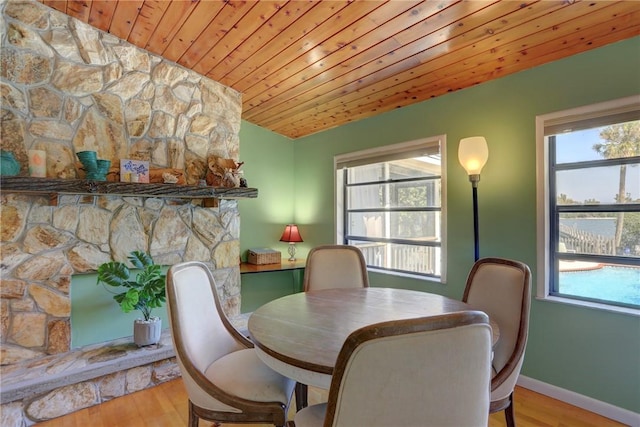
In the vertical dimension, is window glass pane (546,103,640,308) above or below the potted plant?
above

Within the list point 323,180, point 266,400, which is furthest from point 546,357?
point 323,180

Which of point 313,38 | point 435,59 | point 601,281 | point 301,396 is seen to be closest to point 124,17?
point 313,38

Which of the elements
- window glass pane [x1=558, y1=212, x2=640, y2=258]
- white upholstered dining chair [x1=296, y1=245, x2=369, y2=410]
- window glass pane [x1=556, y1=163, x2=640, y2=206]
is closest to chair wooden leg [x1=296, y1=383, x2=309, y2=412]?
white upholstered dining chair [x1=296, y1=245, x2=369, y2=410]

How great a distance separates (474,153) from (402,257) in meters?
1.35

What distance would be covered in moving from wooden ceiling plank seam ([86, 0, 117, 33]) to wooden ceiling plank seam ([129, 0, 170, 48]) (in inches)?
6.4

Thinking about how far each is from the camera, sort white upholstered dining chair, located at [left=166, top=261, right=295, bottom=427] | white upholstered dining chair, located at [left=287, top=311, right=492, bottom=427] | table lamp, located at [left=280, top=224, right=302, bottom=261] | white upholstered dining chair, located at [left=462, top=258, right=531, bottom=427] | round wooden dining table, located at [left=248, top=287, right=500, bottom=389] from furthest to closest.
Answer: table lamp, located at [left=280, top=224, right=302, bottom=261], white upholstered dining chair, located at [left=462, top=258, right=531, bottom=427], white upholstered dining chair, located at [left=166, top=261, right=295, bottom=427], round wooden dining table, located at [left=248, top=287, right=500, bottom=389], white upholstered dining chair, located at [left=287, top=311, right=492, bottom=427]

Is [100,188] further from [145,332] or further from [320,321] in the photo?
[320,321]

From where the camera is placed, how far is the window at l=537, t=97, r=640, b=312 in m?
1.98

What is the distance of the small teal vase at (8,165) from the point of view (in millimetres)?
2092

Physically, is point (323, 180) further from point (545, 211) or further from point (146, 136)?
point (545, 211)

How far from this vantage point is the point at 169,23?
2.39 meters

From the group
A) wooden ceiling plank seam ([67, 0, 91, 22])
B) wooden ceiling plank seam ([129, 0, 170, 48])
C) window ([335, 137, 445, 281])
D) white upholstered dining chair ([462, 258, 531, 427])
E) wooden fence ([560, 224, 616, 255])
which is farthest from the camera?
window ([335, 137, 445, 281])

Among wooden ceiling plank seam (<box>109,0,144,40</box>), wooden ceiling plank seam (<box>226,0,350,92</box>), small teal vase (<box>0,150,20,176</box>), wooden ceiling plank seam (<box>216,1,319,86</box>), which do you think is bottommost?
small teal vase (<box>0,150,20,176</box>)

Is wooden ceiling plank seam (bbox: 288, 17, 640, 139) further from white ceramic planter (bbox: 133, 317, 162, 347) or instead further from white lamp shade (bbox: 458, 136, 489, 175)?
white ceramic planter (bbox: 133, 317, 162, 347)
